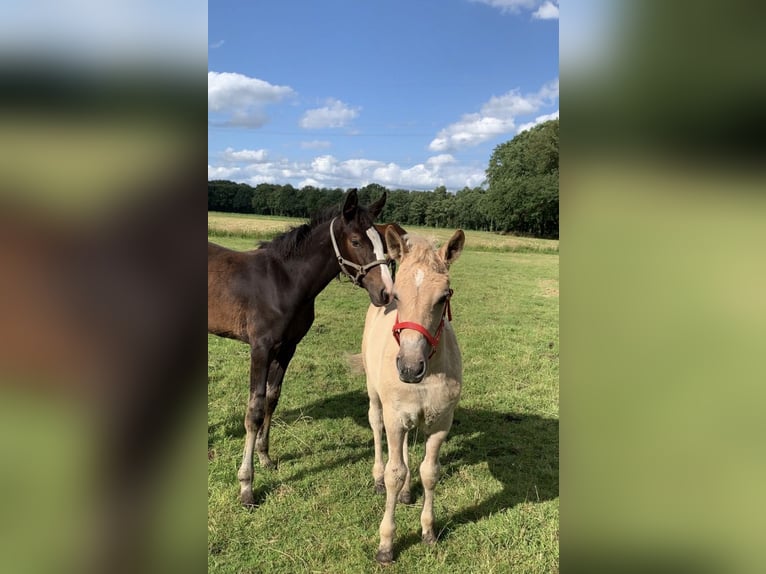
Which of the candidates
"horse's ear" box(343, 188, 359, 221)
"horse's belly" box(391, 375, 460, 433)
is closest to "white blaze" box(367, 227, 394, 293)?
"horse's ear" box(343, 188, 359, 221)

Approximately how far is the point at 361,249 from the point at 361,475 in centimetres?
234

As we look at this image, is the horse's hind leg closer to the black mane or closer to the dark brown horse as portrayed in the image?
the dark brown horse

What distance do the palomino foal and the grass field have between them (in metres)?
0.35

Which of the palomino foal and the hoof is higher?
the palomino foal

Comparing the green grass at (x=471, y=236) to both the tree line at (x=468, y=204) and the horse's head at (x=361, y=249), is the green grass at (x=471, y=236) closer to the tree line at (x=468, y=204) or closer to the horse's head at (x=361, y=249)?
the tree line at (x=468, y=204)

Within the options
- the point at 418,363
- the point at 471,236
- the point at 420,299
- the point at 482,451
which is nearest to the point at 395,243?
the point at 420,299

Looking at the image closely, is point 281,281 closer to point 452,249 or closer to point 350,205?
point 350,205

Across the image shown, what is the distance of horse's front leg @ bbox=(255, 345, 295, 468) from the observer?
14.8ft
